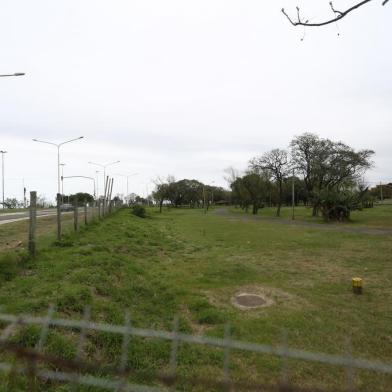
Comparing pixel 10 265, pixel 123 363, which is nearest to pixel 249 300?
pixel 10 265

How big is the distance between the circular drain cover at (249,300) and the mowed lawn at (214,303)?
0.72 ft

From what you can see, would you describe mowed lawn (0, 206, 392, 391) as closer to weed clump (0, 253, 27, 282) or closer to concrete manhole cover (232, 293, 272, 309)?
weed clump (0, 253, 27, 282)

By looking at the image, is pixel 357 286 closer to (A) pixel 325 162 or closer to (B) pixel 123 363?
(B) pixel 123 363

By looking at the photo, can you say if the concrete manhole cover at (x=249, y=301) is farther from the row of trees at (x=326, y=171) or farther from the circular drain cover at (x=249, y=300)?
the row of trees at (x=326, y=171)

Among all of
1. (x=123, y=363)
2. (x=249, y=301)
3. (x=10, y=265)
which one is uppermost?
(x=123, y=363)

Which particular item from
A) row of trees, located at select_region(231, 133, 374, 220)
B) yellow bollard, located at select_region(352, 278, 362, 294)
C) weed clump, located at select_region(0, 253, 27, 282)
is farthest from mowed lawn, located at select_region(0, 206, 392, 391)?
row of trees, located at select_region(231, 133, 374, 220)

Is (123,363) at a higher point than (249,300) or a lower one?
higher

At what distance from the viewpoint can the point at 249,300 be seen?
8328 millimetres

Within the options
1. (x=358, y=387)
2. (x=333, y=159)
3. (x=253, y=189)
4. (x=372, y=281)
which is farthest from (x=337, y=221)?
(x=358, y=387)

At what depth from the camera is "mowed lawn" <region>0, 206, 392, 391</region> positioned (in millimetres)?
5027

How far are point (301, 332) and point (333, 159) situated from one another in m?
40.4

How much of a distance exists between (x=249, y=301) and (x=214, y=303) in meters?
0.79

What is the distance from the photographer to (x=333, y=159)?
43.8 m

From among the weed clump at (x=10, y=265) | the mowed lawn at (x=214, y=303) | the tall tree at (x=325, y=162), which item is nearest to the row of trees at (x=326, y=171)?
the tall tree at (x=325, y=162)
